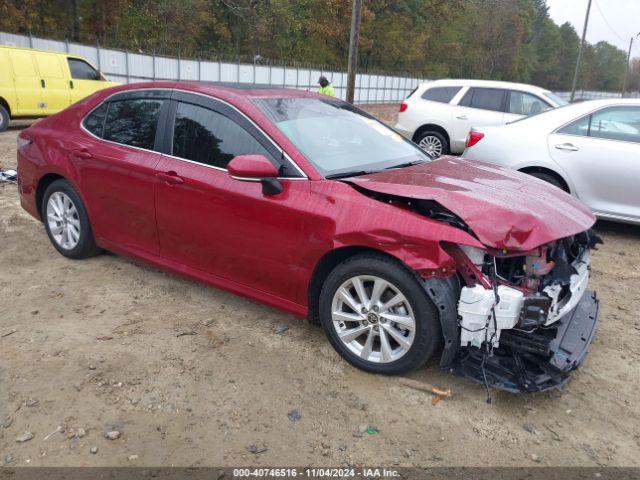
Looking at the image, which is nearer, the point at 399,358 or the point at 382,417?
the point at 382,417

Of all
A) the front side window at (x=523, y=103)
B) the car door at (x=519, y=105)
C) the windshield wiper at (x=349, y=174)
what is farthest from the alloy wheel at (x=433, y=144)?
the windshield wiper at (x=349, y=174)

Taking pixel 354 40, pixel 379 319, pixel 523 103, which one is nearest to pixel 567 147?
pixel 379 319

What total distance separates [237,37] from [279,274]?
41.6 meters

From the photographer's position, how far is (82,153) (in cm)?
442

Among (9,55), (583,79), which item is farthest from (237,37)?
(583,79)

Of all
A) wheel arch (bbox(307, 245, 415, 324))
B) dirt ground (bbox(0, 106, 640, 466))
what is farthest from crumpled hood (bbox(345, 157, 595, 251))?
dirt ground (bbox(0, 106, 640, 466))

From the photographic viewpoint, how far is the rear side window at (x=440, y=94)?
10.5 metres

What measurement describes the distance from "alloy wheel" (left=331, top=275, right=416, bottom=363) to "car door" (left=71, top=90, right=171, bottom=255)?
1686 millimetres

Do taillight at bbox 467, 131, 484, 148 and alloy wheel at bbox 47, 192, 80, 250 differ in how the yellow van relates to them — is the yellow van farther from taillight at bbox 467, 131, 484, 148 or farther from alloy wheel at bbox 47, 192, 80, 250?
taillight at bbox 467, 131, 484, 148

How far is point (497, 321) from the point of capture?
111 inches

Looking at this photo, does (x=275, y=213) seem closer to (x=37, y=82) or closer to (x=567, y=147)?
(x=567, y=147)

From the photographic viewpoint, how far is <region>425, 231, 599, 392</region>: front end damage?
2.82 m

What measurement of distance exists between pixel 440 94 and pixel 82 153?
7.91 meters

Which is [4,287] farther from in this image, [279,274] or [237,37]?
[237,37]
